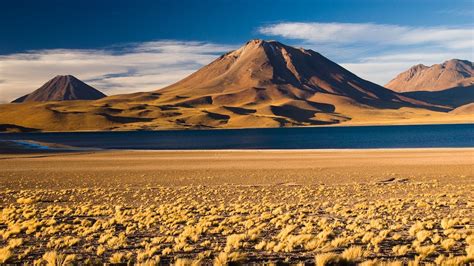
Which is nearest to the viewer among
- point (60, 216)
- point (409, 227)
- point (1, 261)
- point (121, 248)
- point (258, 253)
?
point (1, 261)

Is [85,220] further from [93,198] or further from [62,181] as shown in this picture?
[62,181]

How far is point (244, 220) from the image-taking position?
17.3 meters

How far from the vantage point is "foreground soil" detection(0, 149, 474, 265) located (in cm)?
1186

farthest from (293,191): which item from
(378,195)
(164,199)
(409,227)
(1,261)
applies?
(1,261)

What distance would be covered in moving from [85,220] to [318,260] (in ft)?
33.0

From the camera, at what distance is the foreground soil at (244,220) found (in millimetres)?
11859

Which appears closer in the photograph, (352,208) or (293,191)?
(352,208)

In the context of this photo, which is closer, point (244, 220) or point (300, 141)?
point (244, 220)

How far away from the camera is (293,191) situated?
88.3ft

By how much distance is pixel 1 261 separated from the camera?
446 inches

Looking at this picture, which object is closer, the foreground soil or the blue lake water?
the foreground soil

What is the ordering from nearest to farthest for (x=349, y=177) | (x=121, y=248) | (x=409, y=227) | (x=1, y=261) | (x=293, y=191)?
(x=1, y=261)
(x=121, y=248)
(x=409, y=227)
(x=293, y=191)
(x=349, y=177)

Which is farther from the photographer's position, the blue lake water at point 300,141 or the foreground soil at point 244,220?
the blue lake water at point 300,141

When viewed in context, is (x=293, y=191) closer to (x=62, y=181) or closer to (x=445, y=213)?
(x=445, y=213)
